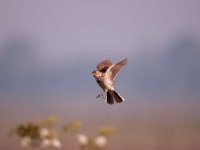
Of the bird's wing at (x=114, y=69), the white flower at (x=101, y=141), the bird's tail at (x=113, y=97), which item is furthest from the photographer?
the bird's tail at (x=113, y=97)

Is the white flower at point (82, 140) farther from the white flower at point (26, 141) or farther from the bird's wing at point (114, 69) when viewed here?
the bird's wing at point (114, 69)

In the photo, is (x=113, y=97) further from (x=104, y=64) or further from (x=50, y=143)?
(x=50, y=143)

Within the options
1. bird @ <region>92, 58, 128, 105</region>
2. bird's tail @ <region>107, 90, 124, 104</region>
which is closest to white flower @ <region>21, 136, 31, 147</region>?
bird @ <region>92, 58, 128, 105</region>

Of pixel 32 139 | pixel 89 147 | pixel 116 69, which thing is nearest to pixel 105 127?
pixel 89 147

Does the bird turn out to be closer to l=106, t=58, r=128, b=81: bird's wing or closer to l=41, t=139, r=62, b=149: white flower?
l=106, t=58, r=128, b=81: bird's wing

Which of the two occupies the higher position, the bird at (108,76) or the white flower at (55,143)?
the bird at (108,76)

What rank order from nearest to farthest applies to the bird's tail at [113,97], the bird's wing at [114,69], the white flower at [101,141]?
the white flower at [101,141] < the bird's wing at [114,69] < the bird's tail at [113,97]

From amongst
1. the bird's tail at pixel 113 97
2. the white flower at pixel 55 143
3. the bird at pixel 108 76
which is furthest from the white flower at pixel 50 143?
the bird's tail at pixel 113 97
